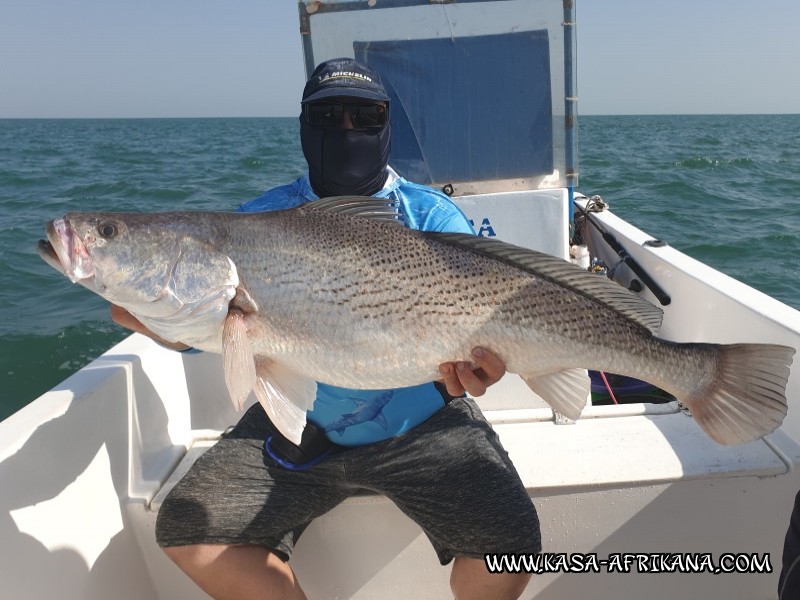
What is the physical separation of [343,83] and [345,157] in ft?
0.98

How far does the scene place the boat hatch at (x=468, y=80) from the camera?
405 cm

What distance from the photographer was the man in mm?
2191

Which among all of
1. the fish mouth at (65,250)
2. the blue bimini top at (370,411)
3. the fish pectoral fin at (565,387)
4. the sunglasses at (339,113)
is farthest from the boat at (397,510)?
the sunglasses at (339,113)

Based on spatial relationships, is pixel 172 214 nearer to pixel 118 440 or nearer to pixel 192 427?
pixel 118 440

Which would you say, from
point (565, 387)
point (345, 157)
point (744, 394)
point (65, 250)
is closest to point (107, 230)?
point (65, 250)

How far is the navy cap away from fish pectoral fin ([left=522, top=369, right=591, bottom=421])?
4.38ft

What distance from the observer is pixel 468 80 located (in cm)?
416

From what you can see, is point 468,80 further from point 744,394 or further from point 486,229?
point 744,394

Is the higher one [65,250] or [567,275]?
[65,250]

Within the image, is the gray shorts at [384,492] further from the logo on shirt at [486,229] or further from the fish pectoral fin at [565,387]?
the logo on shirt at [486,229]

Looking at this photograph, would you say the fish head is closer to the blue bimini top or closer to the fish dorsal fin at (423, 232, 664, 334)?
the blue bimini top

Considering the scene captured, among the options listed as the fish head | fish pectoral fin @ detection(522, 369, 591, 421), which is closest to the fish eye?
the fish head

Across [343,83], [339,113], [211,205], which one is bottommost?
[211,205]

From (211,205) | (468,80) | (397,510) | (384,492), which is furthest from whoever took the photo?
(211,205)
